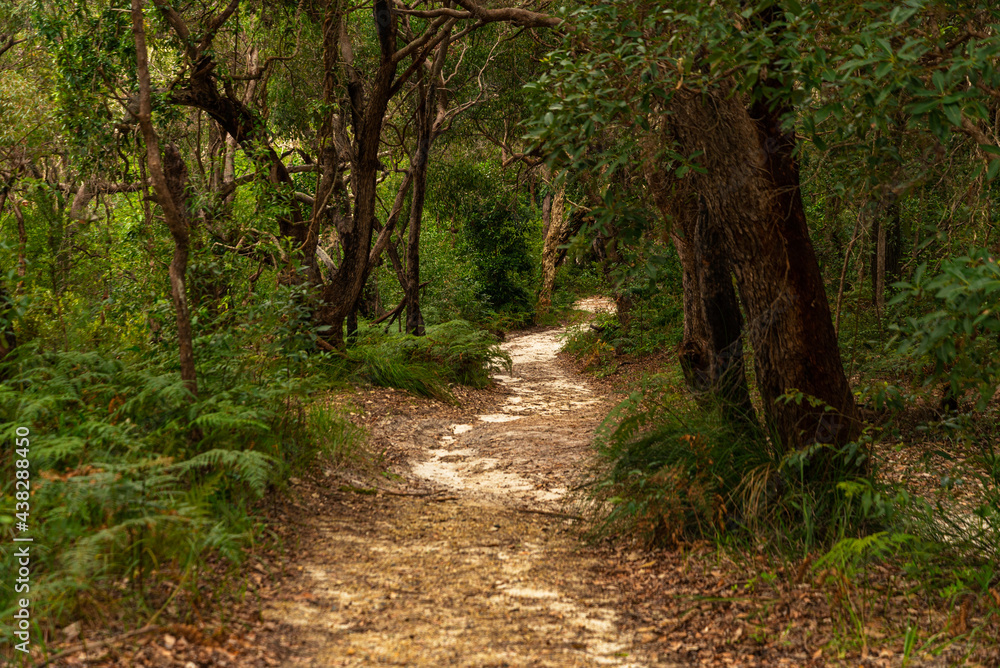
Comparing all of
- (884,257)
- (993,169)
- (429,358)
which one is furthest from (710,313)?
(429,358)

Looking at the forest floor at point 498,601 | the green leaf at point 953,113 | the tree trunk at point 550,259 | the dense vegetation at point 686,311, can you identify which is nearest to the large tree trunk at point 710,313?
the dense vegetation at point 686,311

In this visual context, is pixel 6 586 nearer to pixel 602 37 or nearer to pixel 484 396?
pixel 602 37

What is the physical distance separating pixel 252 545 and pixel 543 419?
5977 mm

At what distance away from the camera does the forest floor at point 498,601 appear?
3367mm

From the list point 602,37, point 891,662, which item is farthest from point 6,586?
point 602,37

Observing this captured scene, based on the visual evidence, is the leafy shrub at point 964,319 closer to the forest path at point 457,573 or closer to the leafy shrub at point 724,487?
the leafy shrub at point 724,487

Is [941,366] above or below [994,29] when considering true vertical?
below

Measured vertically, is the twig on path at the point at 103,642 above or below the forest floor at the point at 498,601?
above

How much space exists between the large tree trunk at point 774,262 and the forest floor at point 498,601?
1.08m

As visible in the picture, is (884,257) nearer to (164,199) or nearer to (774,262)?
(774,262)

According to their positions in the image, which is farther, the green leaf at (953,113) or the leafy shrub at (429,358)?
the leafy shrub at (429,358)

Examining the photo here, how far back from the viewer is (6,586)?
305cm

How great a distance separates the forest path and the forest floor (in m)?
0.01

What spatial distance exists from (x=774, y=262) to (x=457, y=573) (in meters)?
2.82
